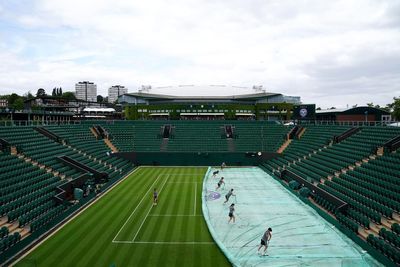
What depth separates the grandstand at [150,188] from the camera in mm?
17953

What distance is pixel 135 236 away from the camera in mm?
20328

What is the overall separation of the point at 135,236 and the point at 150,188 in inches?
551

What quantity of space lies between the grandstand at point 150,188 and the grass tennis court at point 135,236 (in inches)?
2.7

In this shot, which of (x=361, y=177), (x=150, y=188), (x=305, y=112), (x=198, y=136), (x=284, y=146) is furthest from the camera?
(x=198, y=136)

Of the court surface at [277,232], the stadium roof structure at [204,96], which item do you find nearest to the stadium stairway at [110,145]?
the court surface at [277,232]

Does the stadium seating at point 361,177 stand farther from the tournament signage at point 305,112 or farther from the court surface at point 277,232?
the tournament signage at point 305,112

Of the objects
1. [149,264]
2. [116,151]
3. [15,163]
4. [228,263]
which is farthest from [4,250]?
[116,151]

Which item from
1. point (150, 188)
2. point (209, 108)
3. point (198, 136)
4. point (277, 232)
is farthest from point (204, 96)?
point (277, 232)

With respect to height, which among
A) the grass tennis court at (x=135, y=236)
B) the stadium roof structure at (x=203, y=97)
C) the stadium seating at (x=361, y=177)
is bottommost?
the grass tennis court at (x=135, y=236)

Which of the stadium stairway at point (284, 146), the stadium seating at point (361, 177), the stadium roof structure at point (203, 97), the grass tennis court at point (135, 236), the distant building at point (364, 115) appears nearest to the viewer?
the grass tennis court at point (135, 236)

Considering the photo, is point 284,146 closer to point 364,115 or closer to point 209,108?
point 364,115

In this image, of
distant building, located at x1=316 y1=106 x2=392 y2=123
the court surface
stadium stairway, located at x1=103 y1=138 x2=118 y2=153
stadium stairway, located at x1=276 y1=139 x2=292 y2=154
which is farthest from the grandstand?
distant building, located at x1=316 y1=106 x2=392 y2=123

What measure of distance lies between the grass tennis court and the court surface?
1.04 meters

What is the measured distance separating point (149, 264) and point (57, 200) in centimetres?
1278
